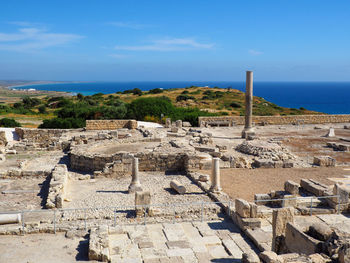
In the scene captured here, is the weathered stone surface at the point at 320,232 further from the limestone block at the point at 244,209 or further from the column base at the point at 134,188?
the column base at the point at 134,188

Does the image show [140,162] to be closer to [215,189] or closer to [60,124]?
[215,189]

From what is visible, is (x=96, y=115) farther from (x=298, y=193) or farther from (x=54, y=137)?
(x=298, y=193)

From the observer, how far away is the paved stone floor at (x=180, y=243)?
8578 mm

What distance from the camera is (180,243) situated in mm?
9406

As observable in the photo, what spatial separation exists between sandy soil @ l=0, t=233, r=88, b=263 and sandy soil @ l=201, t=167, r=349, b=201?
6.84m

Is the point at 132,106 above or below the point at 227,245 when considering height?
above

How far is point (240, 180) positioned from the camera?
16.1 m

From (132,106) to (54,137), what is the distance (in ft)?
41.5

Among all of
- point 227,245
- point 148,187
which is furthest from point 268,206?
point 148,187

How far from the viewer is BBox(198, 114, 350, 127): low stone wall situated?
33906mm

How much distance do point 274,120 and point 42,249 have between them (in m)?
29.9

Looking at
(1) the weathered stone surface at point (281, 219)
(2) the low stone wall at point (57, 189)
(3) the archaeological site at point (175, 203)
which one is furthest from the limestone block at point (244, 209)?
(2) the low stone wall at point (57, 189)

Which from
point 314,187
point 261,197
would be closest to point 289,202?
point 261,197

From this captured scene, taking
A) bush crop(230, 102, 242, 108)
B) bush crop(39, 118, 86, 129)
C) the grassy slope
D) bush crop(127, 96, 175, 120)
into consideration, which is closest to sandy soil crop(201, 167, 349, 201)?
bush crop(39, 118, 86, 129)
